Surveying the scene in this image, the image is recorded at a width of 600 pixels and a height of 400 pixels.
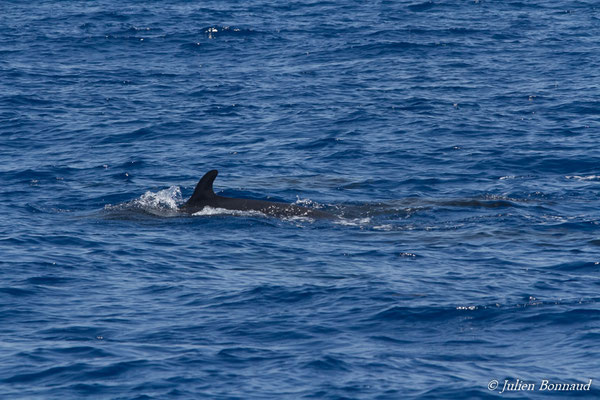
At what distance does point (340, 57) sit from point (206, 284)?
25.7m

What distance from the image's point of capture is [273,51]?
44188 millimetres

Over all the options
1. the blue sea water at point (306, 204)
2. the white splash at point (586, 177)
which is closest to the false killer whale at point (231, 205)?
the blue sea water at point (306, 204)

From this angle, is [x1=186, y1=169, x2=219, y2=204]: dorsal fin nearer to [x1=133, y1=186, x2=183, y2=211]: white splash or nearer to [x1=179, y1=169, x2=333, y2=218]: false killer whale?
[x1=179, y1=169, x2=333, y2=218]: false killer whale

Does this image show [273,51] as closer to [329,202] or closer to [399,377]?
[329,202]

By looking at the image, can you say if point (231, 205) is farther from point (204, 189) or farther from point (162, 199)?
point (162, 199)

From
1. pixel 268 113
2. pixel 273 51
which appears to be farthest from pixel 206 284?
pixel 273 51

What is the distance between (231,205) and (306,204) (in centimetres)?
205

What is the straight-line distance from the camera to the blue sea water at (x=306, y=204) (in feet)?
47.9

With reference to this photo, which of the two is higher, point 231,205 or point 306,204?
point 231,205

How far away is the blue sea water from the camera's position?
1460 centimetres

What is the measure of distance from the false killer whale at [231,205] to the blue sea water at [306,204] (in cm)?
35

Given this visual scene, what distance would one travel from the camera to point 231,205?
23531 mm

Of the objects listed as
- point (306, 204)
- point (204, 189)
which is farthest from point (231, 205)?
point (306, 204)

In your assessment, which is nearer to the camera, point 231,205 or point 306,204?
point 231,205
